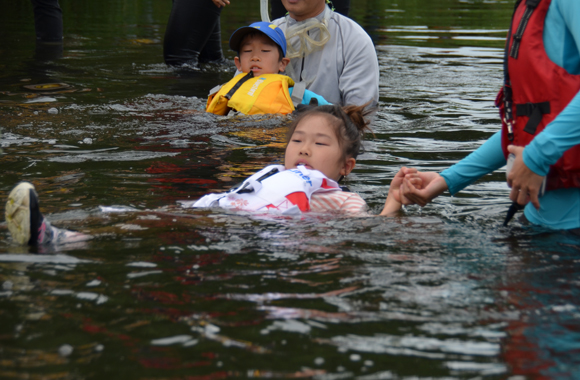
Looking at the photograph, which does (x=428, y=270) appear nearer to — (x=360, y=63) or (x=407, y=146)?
(x=407, y=146)

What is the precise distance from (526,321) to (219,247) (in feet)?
4.82

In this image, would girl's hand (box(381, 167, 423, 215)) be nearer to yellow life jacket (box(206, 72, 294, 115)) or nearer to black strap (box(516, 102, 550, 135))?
black strap (box(516, 102, 550, 135))

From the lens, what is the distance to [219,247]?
321 cm

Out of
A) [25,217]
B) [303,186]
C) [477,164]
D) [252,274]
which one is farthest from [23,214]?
[477,164]

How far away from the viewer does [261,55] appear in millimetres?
6551

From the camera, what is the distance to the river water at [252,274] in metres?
2.14

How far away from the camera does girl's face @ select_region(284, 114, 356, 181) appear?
4.39m

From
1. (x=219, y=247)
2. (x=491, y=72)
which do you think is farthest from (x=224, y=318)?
(x=491, y=72)

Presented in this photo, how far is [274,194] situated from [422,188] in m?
0.88

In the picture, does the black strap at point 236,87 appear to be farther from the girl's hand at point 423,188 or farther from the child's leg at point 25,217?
the child's leg at point 25,217

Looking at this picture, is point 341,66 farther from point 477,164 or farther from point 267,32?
point 477,164

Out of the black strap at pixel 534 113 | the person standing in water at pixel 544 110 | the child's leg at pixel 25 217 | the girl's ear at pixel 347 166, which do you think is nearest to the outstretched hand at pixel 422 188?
the person standing in water at pixel 544 110

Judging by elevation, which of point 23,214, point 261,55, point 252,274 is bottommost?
point 252,274

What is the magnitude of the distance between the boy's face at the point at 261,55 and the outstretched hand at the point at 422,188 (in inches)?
→ 121
